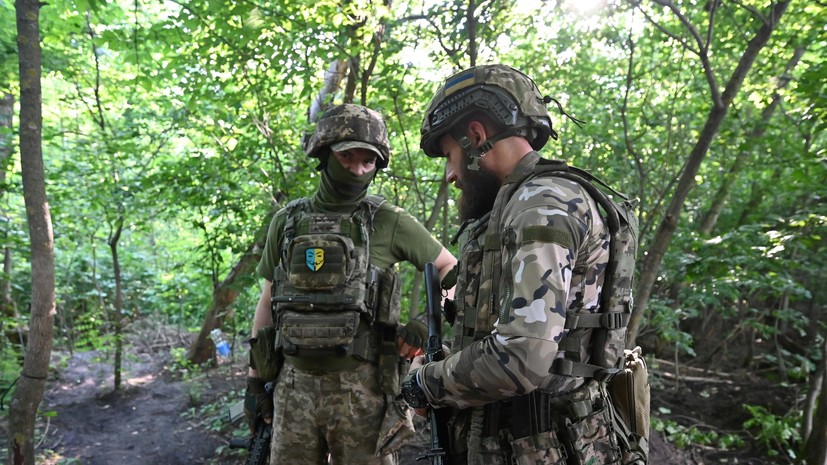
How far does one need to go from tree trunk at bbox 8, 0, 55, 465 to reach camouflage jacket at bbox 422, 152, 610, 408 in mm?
2208

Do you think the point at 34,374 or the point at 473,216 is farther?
the point at 34,374

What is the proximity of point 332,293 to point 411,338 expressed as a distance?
0.45 m

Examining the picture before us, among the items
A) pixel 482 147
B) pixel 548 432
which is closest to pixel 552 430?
pixel 548 432

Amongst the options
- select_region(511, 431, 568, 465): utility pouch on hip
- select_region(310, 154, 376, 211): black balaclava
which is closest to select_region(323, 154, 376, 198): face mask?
select_region(310, 154, 376, 211): black balaclava

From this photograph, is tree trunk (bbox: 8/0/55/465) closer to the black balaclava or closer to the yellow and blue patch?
the black balaclava

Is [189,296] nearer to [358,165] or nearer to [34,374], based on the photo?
[34,374]

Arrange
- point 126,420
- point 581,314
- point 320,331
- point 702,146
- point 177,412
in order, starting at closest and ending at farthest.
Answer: point 581,314, point 320,331, point 702,146, point 126,420, point 177,412

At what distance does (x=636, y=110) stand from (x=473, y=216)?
4.21 m

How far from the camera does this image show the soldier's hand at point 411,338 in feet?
7.80

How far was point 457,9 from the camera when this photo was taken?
403 cm

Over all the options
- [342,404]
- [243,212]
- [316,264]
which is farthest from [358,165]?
[243,212]

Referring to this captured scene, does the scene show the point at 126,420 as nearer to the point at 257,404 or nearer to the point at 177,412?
the point at 177,412

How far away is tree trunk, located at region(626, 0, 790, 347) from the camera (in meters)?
3.26

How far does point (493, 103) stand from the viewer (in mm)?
1638
